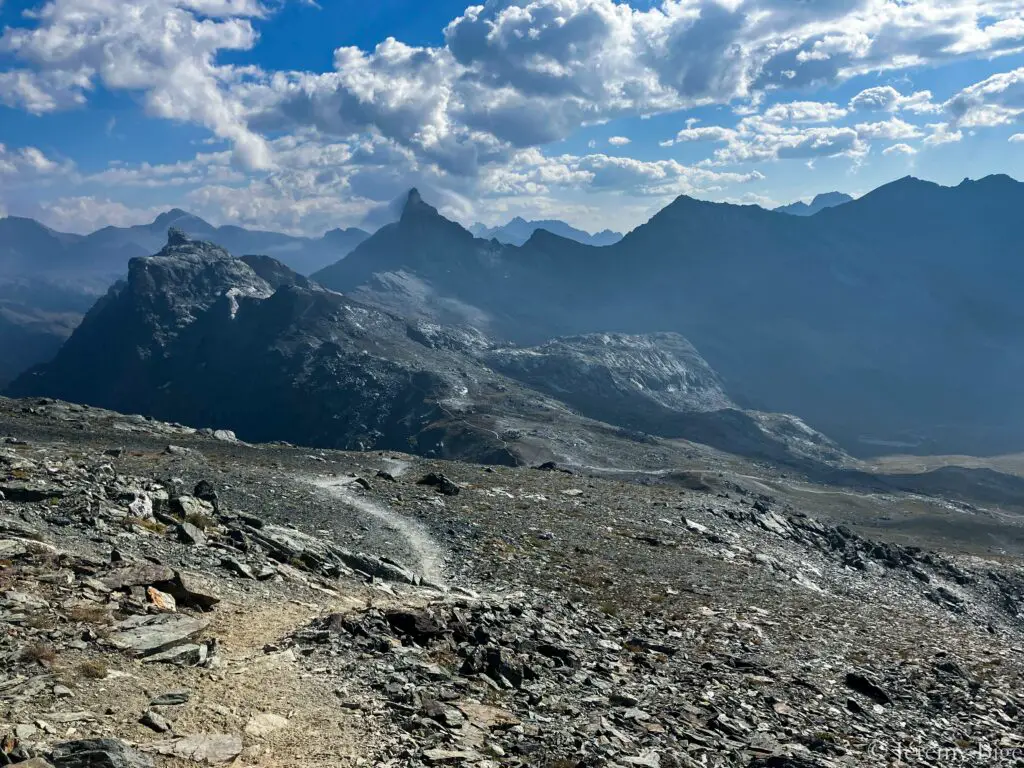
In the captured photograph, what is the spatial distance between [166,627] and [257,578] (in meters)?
7.01

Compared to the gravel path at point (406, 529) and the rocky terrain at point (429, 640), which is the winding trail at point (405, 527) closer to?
the gravel path at point (406, 529)

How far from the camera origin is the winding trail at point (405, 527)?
109 feet

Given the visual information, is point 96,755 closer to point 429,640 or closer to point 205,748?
point 205,748

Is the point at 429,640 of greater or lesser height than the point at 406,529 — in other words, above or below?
above

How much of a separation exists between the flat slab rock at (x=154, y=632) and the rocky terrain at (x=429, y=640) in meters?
0.07

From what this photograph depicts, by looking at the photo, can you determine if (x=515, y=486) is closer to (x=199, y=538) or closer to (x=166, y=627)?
(x=199, y=538)

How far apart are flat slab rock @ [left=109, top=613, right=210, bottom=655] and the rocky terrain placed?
7 cm

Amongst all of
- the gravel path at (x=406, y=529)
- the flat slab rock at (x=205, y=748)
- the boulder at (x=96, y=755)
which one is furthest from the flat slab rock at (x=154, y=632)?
the gravel path at (x=406, y=529)

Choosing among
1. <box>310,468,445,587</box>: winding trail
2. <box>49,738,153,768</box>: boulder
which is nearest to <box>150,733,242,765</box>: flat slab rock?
<box>49,738,153,768</box>: boulder

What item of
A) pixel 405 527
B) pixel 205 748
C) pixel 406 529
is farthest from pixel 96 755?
pixel 405 527

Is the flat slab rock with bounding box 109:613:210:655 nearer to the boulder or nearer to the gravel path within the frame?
the boulder

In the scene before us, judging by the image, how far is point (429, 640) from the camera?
66.3 feet

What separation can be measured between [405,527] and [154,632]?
23366 mm

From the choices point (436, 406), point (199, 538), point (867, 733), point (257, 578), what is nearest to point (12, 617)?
point (257, 578)
